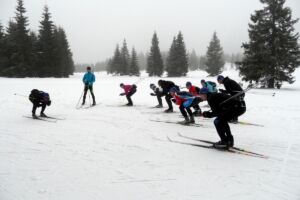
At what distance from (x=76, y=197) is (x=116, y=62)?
67.4m

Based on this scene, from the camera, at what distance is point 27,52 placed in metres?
38.9

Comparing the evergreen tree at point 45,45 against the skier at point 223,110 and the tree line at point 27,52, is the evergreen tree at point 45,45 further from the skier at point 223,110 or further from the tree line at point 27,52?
the skier at point 223,110

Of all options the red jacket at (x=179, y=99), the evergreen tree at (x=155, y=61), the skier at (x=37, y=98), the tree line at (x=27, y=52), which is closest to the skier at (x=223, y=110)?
the red jacket at (x=179, y=99)

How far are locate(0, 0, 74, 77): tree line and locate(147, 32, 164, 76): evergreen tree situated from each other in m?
21.8

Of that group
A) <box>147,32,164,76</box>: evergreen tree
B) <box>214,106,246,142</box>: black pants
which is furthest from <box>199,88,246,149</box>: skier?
<box>147,32,164,76</box>: evergreen tree

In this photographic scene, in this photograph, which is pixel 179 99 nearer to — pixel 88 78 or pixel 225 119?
pixel 225 119

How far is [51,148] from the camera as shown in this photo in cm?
654

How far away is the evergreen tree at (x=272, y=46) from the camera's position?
24.9 metres

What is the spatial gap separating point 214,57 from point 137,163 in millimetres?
51354

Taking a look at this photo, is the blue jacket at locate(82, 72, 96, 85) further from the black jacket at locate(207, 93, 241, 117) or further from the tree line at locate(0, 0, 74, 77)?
the tree line at locate(0, 0, 74, 77)

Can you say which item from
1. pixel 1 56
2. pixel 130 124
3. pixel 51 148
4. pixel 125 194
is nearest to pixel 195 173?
pixel 125 194

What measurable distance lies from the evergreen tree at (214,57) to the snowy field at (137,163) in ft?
147

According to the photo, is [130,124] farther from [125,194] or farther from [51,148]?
[125,194]

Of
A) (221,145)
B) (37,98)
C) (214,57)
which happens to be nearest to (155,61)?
(214,57)
